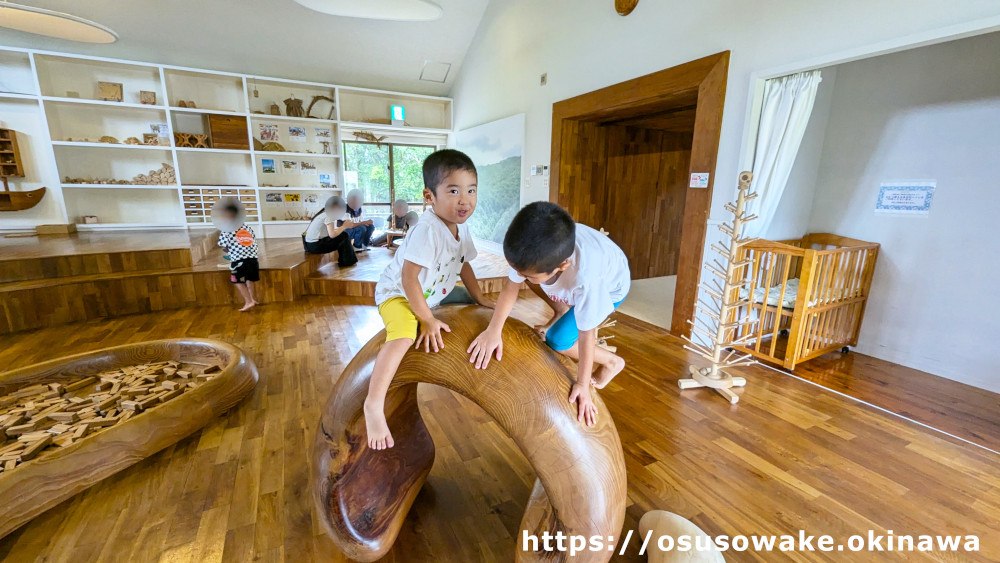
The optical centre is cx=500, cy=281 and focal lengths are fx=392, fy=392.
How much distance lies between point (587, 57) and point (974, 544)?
4.22 meters

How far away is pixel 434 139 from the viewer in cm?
790

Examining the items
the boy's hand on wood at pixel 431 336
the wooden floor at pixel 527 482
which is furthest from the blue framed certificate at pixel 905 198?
the boy's hand on wood at pixel 431 336

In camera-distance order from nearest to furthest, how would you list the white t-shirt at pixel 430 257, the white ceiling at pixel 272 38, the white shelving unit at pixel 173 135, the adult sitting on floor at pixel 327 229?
the white t-shirt at pixel 430 257, the adult sitting on floor at pixel 327 229, the white ceiling at pixel 272 38, the white shelving unit at pixel 173 135

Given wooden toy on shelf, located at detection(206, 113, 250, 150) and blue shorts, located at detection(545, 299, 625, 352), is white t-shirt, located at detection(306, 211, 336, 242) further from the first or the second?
blue shorts, located at detection(545, 299, 625, 352)

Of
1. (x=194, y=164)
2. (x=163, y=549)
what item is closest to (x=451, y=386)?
(x=163, y=549)

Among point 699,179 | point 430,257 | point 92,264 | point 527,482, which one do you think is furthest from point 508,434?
point 92,264

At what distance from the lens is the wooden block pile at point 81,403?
1771 mm

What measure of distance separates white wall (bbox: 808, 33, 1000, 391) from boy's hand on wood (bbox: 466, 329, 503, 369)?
3458 millimetres

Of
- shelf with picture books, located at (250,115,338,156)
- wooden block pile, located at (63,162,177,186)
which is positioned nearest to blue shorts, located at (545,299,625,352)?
shelf with picture books, located at (250,115,338,156)

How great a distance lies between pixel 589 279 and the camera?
1.22m

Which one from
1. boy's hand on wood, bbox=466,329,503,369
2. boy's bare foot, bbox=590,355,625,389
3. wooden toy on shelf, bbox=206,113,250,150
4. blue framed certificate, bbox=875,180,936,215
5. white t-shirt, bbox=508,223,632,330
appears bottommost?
boy's bare foot, bbox=590,355,625,389

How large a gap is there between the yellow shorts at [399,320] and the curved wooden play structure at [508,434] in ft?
0.23

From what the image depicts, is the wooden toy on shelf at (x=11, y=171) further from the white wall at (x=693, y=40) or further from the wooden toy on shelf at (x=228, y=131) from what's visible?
the white wall at (x=693, y=40)

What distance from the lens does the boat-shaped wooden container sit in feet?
4.68
